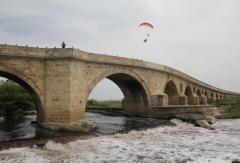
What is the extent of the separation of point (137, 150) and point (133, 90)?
18622mm

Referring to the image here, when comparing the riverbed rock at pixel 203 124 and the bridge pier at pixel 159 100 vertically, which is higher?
the bridge pier at pixel 159 100

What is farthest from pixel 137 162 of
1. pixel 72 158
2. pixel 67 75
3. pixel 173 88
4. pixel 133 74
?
pixel 173 88

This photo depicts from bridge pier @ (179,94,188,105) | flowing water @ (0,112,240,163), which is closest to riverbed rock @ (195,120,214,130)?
flowing water @ (0,112,240,163)

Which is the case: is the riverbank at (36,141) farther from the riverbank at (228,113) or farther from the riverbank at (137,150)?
the riverbank at (228,113)

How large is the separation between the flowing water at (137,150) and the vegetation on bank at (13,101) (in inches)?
556

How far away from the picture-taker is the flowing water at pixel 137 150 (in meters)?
12.7

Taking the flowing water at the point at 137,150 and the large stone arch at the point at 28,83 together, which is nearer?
the flowing water at the point at 137,150

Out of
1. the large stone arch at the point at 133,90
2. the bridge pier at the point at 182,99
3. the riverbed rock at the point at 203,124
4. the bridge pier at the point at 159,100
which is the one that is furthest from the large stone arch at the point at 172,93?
the riverbed rock at the point at 203,124

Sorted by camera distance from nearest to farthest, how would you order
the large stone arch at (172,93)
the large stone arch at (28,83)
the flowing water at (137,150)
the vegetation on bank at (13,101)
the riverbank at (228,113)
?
1. the flowing water at (137,150)
2. the large stone arch at (28,83)
3. the vegetation on bank at (13,101)
4. the riverbank at (228,113)
5. the large stone arch at (172,93)

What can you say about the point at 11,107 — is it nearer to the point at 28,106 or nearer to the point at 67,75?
the point at 28,106

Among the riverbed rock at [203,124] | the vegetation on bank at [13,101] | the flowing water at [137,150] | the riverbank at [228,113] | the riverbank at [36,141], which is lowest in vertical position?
the flowing water at [137,150]

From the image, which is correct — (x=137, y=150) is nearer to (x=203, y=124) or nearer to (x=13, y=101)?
(x=203, y=124)

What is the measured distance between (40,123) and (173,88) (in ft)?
76.5

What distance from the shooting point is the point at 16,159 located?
12336 millimetres
